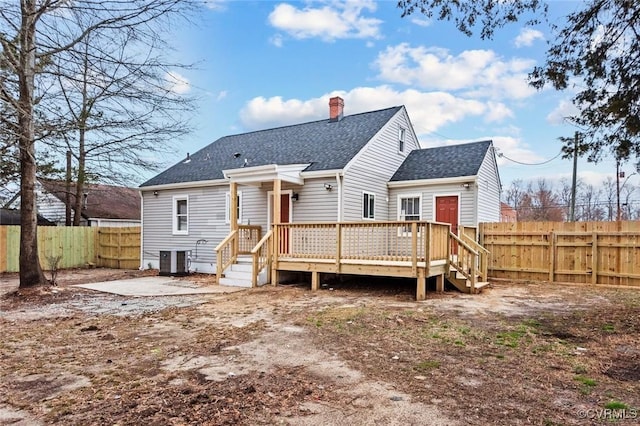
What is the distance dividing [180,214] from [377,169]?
23.5 ft


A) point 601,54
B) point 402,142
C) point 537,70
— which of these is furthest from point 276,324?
point 402,142

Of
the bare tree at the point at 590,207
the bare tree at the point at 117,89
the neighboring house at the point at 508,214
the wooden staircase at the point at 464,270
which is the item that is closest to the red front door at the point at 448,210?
the wooden staircase at the point at 464,270

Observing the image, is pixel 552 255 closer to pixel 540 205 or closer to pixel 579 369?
pixel 579 369

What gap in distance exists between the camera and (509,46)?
834 centimetres

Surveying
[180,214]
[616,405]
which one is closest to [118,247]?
[180,214]

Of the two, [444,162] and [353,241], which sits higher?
[444,162]

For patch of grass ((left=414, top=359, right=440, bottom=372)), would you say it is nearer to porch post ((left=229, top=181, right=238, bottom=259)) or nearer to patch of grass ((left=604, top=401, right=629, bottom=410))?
patch of grass ((left=604, top=401, right=629, bottom=410))

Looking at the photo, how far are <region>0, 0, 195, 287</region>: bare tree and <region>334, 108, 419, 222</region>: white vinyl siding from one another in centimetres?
600

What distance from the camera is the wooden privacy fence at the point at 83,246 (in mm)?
14539

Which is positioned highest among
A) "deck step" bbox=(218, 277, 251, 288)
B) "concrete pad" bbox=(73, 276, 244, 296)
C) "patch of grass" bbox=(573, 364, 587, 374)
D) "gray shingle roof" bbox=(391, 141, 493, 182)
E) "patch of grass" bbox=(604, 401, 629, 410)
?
"gray shingle roof" bbox=(391, 141, 493, 182)

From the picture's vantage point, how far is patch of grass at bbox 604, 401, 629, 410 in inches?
125

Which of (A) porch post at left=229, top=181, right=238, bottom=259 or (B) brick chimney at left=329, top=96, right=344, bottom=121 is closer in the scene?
(A) porch post at left=229, top=181, right=238, bottom=259

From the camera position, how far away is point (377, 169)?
42.7 feet

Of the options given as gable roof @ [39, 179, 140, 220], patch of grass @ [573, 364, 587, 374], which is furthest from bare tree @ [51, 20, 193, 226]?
gable roof @ [39, 179, 140, 220]
